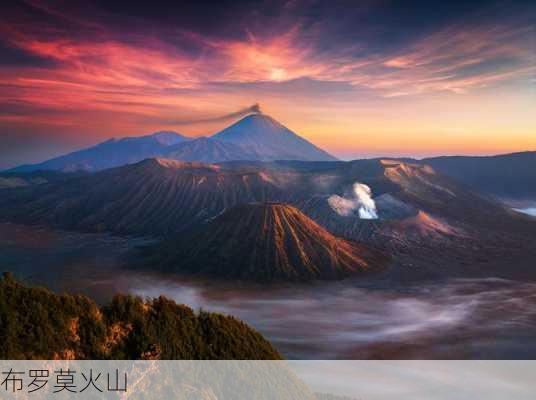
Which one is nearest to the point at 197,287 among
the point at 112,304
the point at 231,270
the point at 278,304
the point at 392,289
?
the point at 231,270

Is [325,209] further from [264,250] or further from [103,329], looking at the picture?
[103,329]

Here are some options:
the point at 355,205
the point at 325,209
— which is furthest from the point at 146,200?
the point at 355,205

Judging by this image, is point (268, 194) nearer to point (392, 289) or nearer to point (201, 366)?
point (392, 289)

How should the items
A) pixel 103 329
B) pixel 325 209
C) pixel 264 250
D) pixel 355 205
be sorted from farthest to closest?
1. pixel 355 205
2. pixel 325 209
3. pixel 264 250
4. pixel 103 329

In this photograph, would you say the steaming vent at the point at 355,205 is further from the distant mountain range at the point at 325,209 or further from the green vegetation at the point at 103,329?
the green vegetation at the point at 103,329

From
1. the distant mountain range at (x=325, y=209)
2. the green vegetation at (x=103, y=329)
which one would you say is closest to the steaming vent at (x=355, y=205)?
the distant mountain range at (x=325, y=209)

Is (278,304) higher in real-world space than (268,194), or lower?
lower

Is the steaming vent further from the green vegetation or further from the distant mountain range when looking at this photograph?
the green vegetation
